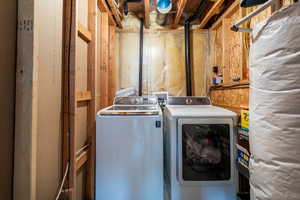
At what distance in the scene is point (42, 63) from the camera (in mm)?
1084

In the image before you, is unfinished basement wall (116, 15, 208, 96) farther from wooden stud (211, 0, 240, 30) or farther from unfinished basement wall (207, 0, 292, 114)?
wooden stud (211, 0, 240, 30)

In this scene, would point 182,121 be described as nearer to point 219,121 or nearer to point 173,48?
point 219,121

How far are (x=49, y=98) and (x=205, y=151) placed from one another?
4.91ft

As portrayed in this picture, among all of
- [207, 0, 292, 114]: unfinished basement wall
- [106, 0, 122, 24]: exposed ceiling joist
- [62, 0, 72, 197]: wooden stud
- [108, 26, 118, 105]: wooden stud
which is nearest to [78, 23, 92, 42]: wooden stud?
[62, 0, 72, 197]: wooden stud

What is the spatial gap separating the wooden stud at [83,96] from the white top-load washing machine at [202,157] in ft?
3.03

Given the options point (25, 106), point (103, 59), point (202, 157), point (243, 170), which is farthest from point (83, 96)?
point (243, 170)

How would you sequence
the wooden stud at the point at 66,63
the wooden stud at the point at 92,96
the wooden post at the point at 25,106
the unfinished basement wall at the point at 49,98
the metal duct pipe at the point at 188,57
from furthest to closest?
the metal duct pipe at the point at 188,57, the wooden stud at the point at 92,96, the wooden stud at the point at 66,63, the unfinished basement wall at the point at 49,98, the wooden post at the point at 25,106

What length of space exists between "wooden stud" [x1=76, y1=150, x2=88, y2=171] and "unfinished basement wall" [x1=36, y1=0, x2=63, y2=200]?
0.80 ft

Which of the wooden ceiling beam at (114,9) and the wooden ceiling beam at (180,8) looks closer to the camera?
the wooden ceiling beam at (114,9)

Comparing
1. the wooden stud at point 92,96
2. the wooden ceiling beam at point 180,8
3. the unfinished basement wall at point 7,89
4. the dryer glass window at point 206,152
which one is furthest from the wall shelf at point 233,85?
the unfinished basement wall at point 7,89

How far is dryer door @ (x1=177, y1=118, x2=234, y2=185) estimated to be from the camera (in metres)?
1.55

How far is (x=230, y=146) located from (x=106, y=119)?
4.10ft

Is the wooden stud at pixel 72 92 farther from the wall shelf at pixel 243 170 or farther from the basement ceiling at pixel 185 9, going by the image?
the basement ceiling at pixel 185 9

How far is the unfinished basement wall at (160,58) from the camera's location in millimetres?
3172
